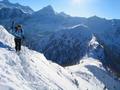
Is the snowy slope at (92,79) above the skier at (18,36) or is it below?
below

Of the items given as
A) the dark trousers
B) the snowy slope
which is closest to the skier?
the dark trousers

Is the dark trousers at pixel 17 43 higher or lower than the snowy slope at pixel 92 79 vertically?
higher

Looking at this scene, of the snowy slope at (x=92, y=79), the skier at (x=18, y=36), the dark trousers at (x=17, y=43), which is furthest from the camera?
the snowy slope at (x=92, y=79)

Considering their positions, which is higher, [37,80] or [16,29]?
[16,29]

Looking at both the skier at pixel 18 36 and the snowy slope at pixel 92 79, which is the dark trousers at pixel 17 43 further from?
the snowy slope at pixel 92 79

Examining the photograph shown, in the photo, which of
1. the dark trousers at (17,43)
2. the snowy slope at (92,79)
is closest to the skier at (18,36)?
the dark trousers at (17,43)

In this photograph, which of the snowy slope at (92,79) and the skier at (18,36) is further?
the snowy slope at (92,79)

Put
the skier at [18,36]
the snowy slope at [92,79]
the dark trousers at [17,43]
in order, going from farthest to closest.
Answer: the snowy slope at [92,79] → the skier at [18,36] → the dark trousers at [17,43]

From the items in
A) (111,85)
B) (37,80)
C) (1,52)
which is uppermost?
(1,52)

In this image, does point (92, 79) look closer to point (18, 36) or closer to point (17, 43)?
point (18, 36)

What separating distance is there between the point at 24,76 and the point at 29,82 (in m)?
1.15

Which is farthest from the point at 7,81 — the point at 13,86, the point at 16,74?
the point at 16,74

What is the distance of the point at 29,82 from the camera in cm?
2753

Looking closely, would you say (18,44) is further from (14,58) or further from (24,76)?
(24,76)
